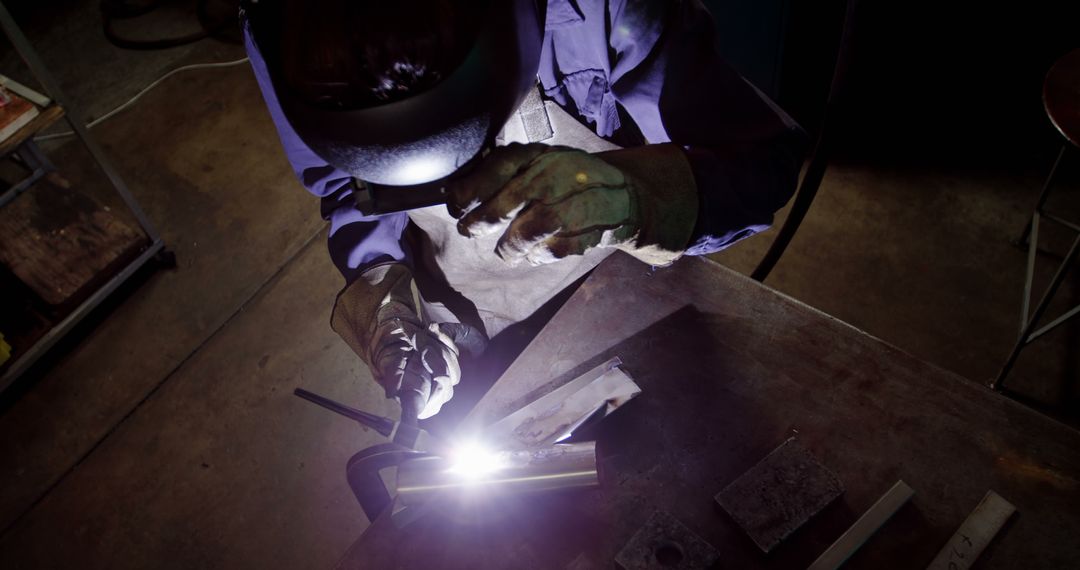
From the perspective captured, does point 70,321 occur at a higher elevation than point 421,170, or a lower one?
lower

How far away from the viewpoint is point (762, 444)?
3.97 feet

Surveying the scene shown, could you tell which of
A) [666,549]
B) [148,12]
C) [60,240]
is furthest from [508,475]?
[148,12]

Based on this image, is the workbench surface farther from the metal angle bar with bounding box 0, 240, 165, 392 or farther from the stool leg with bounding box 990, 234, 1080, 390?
the metal angle bar with bounding box 0, 240, 165, 392

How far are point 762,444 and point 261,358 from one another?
237 cm


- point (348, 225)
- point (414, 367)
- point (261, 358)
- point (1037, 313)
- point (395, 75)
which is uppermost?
point (395, 75)

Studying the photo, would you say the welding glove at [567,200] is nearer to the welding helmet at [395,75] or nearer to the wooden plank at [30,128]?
the welding helmet at [395,75]

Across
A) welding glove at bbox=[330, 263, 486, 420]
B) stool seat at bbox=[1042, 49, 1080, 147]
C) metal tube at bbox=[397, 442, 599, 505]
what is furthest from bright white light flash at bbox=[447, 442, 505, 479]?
stool seat at bbox=[1042, 49, 1080, 147]

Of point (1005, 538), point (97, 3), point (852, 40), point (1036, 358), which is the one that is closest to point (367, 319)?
point (852, 40)

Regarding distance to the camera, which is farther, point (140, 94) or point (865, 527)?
point (140, 94)

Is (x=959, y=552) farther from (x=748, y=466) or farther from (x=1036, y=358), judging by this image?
(x=1036, y=358)

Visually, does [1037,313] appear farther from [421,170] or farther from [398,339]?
[421,170]

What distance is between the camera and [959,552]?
1.04 meters

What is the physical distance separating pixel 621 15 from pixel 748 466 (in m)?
0.88

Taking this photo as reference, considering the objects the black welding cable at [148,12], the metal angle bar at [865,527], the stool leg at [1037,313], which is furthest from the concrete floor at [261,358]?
the metal angle bar at [865,527]
